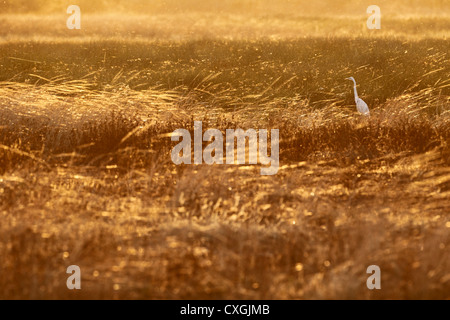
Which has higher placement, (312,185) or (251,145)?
(251,145)

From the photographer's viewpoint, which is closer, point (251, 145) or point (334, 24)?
point (251, 145)

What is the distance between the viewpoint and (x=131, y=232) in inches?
173

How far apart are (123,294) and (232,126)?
4454 millimetres

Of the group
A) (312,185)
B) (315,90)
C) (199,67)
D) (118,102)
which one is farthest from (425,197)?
(199,67)

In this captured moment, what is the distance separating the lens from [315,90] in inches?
587

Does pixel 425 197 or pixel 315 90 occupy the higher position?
pixel 315 90

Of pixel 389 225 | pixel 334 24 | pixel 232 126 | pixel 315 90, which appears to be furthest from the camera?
pixel 334 24

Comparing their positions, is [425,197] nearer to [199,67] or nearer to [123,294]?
[123,294]

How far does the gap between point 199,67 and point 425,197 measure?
1190cm

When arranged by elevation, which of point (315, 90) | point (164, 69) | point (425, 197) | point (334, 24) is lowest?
point (425, 197)

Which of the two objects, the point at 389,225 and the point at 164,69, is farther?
the point at 164,69

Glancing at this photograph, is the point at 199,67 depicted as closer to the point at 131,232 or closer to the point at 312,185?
the point at 312,185

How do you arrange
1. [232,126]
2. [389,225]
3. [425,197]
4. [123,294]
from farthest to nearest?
[232,126], [425,197], [389,225], [123,294]

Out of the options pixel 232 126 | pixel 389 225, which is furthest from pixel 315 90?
pixel 389 225
